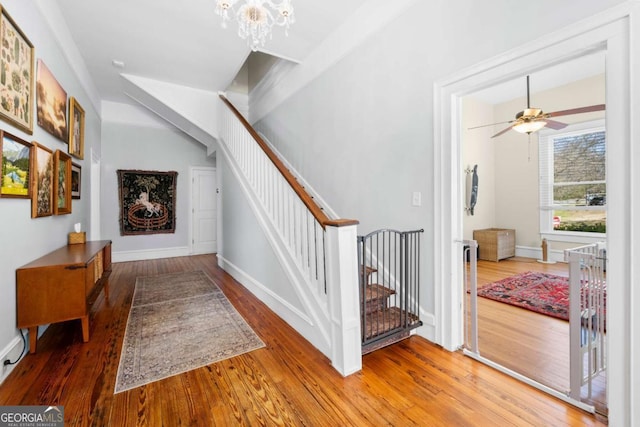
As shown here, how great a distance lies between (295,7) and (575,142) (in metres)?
5.47

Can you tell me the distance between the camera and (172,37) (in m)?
3.49

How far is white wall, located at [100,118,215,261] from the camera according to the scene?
5.71 m

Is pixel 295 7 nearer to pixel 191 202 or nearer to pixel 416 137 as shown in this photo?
pixel 416 137

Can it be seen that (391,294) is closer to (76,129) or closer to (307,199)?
(307,199)

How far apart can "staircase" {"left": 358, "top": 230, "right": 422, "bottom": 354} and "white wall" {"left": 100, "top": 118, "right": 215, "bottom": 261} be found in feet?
17.0

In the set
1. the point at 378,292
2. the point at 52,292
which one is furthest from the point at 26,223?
the point at 378,292

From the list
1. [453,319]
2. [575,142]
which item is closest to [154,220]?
[453,319]

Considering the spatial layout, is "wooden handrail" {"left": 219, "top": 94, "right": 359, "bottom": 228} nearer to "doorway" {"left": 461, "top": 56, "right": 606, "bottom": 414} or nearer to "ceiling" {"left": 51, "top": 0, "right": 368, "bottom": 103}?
"ceiling" {"left": 51, "top": 0, "right": 368, "bottom": 103}

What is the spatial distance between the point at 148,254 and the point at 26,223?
423 centimetres

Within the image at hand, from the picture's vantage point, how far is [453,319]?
2234mm

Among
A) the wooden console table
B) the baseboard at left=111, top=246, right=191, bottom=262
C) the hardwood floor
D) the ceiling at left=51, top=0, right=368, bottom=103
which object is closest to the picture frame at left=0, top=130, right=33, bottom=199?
the wooden console table

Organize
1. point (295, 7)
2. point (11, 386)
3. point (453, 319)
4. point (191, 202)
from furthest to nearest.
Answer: point (191, 202)
point (295, 7)
point (453, 319)
point (11, 386)

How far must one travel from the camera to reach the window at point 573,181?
4855mm

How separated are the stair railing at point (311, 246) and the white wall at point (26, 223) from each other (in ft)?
6.50
